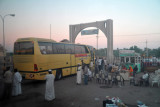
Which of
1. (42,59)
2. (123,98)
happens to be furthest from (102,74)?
(42,59)

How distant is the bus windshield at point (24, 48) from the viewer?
9308 mm

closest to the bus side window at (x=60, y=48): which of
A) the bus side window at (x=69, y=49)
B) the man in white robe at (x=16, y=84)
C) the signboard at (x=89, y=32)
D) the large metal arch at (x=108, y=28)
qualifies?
the bus side window at (x=69, y=49)

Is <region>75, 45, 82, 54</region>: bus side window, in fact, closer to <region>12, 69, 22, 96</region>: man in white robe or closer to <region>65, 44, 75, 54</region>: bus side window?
<region>65, 44, 75, 54</region>: bus side window

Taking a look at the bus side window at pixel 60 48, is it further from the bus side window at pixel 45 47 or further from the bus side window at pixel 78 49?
the bus side window at pixel 78 49

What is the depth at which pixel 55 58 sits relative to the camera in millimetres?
11078

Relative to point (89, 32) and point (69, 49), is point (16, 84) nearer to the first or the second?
Result: point (69, 49)

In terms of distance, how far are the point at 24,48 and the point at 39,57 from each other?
1.30 meters

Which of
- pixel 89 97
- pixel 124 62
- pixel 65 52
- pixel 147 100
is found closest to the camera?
pixel 147 100

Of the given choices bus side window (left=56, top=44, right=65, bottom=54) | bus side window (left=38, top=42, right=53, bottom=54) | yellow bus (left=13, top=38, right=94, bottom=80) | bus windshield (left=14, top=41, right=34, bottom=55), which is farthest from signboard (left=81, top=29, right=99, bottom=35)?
bus windshield (left=14, top=41, right=34, bottom=55)

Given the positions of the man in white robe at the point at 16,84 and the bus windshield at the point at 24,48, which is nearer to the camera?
the man in white robe at the point at 16,84

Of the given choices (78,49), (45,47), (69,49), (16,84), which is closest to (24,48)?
(45,47)

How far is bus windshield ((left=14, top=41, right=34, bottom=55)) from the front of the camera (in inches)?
366

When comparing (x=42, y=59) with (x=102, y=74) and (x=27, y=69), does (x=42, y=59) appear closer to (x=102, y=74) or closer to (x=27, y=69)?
(x=27, y=69)

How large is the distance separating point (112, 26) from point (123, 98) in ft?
50.2
